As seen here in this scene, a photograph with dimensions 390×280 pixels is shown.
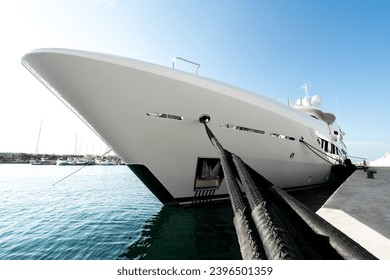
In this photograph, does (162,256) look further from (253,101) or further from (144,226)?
(253,101)

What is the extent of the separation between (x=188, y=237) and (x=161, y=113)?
10.1ft

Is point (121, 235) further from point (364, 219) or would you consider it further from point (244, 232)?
point (364, 219)

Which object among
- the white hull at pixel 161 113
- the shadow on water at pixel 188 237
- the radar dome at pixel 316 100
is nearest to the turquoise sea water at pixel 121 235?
the shadow on water at pixel 188 237

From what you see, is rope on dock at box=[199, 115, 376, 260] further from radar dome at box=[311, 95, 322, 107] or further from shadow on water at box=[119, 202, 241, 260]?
radar dome at box=[311, 95, 322, 107]

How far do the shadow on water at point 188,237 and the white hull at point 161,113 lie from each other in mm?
677

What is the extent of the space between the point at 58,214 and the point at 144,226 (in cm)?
406

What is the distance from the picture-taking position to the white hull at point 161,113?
3.89m

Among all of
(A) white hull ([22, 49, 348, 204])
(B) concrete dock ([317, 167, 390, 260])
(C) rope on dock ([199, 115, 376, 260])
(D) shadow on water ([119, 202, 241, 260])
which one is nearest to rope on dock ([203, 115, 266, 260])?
(C) rope on dock ([199, 115, 376, 260])

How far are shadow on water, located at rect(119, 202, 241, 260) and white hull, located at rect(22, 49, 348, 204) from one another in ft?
2.22

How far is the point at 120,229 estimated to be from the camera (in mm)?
5023

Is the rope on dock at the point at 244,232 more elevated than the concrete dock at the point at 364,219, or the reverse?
the rope on dock at the point at 244,232

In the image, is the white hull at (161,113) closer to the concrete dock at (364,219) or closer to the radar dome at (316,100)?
the concrete dock at (364,219)

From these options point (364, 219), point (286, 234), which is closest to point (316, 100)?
point (364, 219)

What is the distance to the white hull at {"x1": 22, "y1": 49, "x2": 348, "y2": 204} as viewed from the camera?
3887 millimetres
